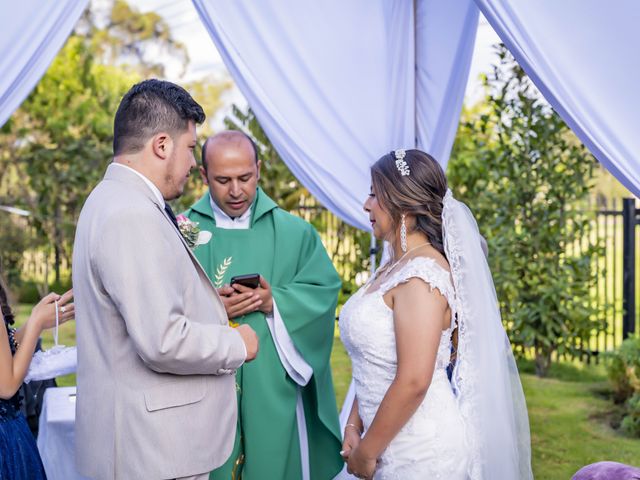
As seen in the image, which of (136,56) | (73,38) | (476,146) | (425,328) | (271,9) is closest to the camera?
(425,328)

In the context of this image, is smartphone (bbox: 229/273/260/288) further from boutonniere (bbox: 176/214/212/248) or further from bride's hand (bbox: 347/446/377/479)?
bride's hand (bbox: 347/446/377/479)

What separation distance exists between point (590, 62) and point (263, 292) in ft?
5.44

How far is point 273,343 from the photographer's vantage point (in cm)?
383

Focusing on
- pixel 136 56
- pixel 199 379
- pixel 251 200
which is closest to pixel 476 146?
pixel 251 200

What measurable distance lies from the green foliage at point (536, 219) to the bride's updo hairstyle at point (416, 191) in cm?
473

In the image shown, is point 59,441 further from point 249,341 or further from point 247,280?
point 249,341

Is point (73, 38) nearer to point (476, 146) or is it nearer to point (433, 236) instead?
point (476, 146)

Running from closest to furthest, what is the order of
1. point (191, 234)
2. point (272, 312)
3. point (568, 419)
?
1. point (191, 234)
2. point (272, 312)
3. point (568, 419)

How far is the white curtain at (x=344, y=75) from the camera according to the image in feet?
14.1

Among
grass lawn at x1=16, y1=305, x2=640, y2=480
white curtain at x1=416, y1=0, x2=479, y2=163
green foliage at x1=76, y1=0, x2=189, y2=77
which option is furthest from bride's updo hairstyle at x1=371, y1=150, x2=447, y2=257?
green foliage at x1=76, y1=0, x2=189, y2=77

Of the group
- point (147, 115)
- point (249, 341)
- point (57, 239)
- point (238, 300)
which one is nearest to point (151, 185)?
point (147, 115)

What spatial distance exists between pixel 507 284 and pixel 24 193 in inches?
332

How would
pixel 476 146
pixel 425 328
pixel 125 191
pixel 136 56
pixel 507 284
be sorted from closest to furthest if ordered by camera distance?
1. pixel 125 191
2. pixel 425 328
3. pixel 507 284
4. pixel 476 146
5. pixel 136 56

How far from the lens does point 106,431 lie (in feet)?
7.91
